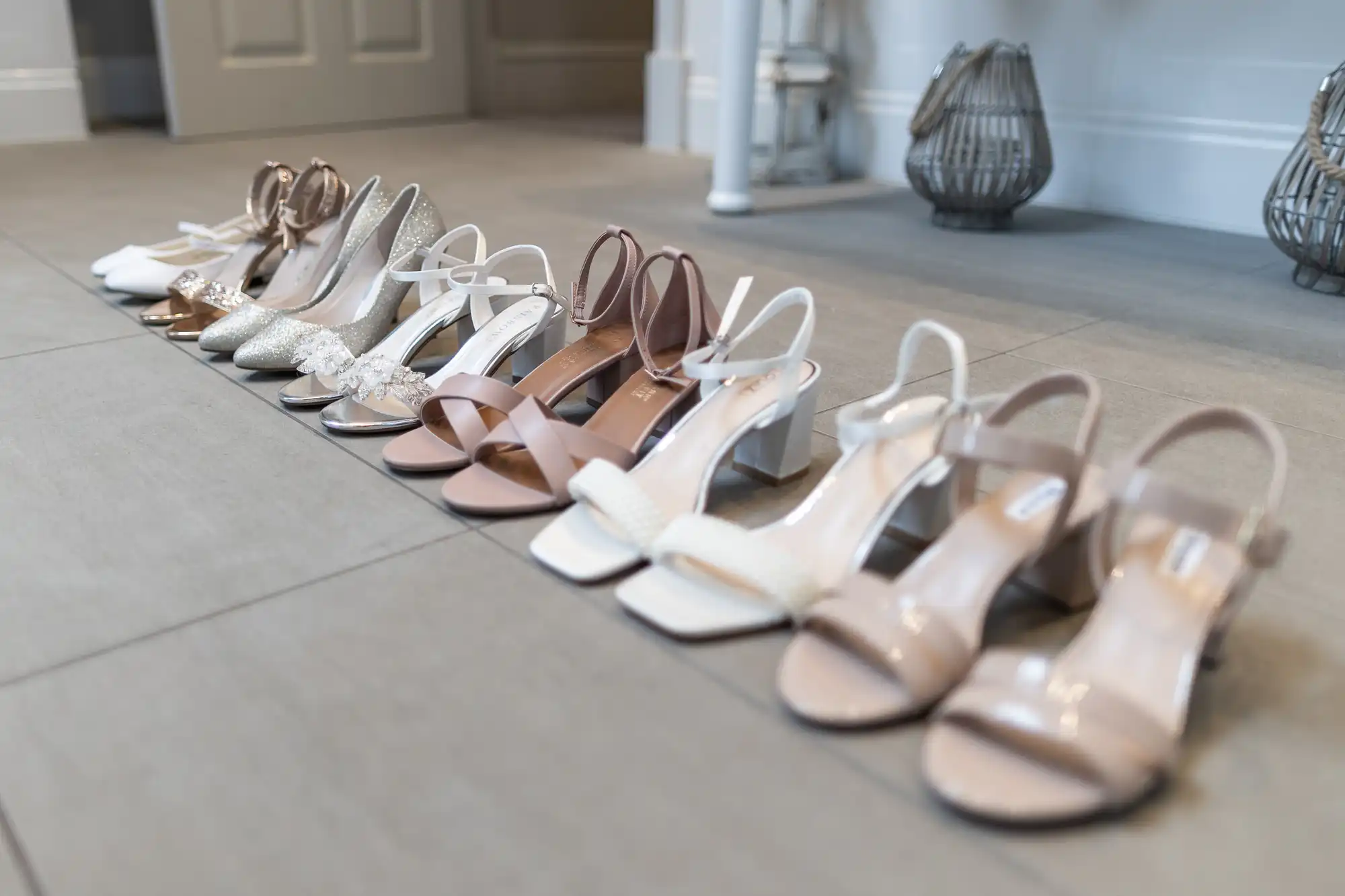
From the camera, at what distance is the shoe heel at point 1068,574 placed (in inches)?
29.6

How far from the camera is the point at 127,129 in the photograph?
342 centimetres

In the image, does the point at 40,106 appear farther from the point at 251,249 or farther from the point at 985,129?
the point at 985,129

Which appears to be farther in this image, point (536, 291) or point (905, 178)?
point (905, 178)

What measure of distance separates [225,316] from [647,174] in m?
1.65

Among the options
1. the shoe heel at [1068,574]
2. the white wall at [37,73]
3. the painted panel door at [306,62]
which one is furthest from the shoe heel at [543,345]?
the white wall at [37,73]

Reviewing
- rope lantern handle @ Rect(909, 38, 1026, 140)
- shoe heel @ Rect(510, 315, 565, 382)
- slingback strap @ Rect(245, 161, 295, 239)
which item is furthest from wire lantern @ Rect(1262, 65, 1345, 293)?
slingback strap @ Rect(245, 161, 295, 239)

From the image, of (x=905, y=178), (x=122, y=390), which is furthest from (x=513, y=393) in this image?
(x=905, y=178)

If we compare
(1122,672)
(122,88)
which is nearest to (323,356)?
(1122,672)

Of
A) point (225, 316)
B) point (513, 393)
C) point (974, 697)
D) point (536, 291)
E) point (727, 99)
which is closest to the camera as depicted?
point (974, 697)

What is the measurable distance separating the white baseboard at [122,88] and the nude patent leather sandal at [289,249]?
2.57 m

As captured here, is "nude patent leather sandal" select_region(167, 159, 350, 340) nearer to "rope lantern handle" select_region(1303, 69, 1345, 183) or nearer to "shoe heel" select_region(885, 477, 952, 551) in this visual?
"shoe heel" select_region(885, 477, 952, 551)

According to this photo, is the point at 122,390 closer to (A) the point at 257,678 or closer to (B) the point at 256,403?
(B) the point at 256,403

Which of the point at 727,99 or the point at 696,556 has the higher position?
the point at 727,99

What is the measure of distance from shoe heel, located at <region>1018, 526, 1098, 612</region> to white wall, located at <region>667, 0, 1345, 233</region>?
170 cm
